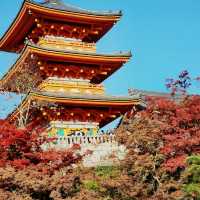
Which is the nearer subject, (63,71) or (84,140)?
(84,140)

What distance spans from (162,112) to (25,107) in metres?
10.9

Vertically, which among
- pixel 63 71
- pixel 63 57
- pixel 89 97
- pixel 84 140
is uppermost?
pixel 63 57

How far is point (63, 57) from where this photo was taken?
3056cm

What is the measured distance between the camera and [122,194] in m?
16.6

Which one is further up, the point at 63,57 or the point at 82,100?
the point at 63,57

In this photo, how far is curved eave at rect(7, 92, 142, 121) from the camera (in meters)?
28.1

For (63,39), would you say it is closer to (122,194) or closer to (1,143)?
(1,143)

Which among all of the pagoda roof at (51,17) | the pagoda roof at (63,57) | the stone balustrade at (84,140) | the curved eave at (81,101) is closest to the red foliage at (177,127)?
the stone balustrade at (84,140)

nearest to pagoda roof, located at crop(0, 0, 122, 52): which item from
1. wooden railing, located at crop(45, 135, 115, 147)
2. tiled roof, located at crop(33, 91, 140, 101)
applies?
tiled roof, located at crop(33, 91, 140, 101)

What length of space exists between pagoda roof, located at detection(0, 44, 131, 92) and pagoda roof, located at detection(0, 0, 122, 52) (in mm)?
2549

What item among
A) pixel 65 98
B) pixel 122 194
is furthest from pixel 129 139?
pixel 65 98

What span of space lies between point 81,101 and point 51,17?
19.3 ft

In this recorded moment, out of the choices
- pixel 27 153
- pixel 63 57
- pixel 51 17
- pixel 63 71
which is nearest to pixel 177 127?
pixel 27 153

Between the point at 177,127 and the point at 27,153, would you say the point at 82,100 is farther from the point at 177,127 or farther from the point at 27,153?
the point at 27,153
